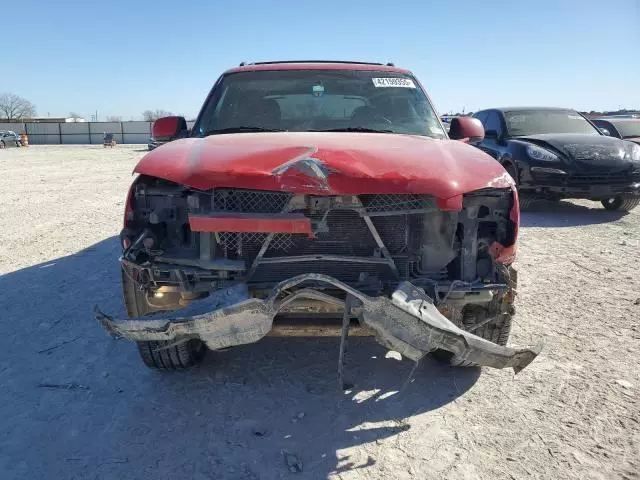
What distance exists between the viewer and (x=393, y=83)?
161 inches

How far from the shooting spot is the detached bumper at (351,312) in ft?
7.47

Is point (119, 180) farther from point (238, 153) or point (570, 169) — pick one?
point (238, 153)

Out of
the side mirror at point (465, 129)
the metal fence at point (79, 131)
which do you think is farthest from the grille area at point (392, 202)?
the metal fence at point (79, 131)

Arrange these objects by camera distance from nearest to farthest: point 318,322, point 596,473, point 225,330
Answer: point 596,473 → point 225,330 → point 318,322

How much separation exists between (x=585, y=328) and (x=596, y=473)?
1.79 meters

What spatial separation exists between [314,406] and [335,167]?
4.50 feet

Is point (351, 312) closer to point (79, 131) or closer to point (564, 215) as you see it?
point (564, 215)

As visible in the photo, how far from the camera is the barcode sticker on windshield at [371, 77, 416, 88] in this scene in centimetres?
407

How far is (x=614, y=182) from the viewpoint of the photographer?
297 inches

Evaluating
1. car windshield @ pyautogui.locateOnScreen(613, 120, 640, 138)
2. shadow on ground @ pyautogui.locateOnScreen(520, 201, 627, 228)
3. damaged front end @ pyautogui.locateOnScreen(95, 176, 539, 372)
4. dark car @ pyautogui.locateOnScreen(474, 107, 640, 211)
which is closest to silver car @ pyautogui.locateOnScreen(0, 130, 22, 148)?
dark car @ pyautogui.locateOnScreen(474, 107, 640, 211)

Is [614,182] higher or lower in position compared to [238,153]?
lower

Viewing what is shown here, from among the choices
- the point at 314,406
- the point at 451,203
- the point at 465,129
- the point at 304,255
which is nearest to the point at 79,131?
the point at 465,129

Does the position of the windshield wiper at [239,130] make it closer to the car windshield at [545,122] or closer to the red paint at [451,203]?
the red paint at [451,203]

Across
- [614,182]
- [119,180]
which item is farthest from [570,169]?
[119,180]
